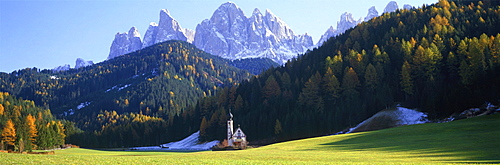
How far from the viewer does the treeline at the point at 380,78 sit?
97250mm

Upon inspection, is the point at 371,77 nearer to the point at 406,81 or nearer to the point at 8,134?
the point at 406,81

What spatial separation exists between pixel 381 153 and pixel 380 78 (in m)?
72.1

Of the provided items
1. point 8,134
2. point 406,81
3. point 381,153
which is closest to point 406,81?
point 406,81

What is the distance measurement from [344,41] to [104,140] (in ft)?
372

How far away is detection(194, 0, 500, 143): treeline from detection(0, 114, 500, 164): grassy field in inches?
1058

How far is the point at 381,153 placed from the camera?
4884cm

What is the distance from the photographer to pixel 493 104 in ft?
281

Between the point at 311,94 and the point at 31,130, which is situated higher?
the point at 311,94

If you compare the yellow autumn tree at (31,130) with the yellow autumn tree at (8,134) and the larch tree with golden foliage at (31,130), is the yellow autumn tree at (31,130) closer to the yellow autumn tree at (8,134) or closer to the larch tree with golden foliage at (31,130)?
the larch tree with golden foliage at (31,130)

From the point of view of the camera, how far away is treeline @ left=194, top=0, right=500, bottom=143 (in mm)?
97250

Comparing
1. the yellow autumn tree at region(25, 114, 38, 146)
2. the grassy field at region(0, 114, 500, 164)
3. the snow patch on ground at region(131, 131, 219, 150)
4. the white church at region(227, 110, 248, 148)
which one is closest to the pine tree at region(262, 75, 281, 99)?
the white church at region(227, 110, 248, 148)

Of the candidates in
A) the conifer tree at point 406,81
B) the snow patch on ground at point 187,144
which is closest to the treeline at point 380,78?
the conifer tree at point 406,81

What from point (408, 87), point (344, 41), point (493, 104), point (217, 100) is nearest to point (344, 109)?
point (408, 87)

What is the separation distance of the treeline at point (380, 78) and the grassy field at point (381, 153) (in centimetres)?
2687
